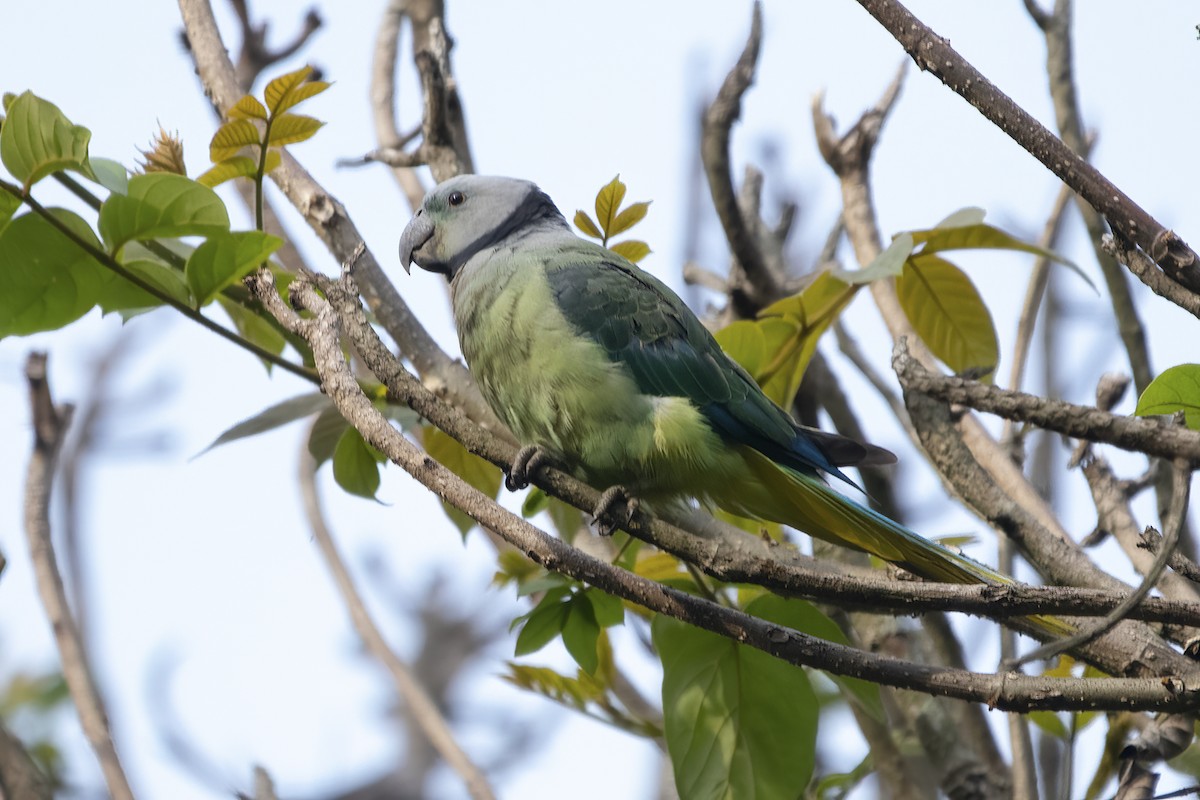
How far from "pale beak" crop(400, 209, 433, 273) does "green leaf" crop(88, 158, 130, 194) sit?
978mm

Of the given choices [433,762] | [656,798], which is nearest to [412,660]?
[433,762]

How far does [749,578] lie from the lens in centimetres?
154

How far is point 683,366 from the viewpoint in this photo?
2.38 m

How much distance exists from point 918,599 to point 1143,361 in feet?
4.77

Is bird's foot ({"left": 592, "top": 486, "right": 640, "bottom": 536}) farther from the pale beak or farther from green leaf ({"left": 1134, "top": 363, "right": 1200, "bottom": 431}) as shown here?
the pale beak

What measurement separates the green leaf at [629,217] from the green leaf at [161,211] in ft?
2.43

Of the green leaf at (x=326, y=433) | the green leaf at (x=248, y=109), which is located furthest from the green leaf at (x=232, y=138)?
the green leaf at (x=326, y=433)

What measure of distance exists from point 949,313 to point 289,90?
1429 millimetres

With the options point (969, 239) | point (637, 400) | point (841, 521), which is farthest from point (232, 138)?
point (969, 239)

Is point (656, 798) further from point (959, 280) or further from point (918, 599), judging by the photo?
point (918, 599)

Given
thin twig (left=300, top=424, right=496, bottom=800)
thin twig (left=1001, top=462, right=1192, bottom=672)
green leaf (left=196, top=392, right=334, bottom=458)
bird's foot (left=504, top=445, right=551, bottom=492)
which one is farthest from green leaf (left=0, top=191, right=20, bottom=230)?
thin twig (left=1001, top=462, right=1192, bottom=672)

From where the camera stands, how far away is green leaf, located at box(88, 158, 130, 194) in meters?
1.89

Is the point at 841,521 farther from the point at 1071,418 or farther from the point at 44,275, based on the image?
the point at 44,275

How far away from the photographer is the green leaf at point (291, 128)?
2092 millimetres
